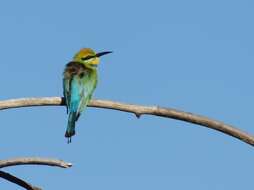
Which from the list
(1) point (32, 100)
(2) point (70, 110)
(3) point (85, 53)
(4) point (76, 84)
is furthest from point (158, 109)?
(3) point (85, 53)

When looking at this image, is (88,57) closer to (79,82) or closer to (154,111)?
(79,82)

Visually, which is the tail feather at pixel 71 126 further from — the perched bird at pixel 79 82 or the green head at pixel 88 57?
the green head at pixel 88 57

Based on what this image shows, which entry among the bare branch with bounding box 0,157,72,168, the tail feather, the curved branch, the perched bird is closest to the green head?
the perched bird

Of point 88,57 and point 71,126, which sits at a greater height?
point 88,57

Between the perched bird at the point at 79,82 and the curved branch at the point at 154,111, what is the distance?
105cm

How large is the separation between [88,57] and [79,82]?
80cm

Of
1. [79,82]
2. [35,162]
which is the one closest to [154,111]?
[35,162]

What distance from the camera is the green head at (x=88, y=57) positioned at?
6.80 metres

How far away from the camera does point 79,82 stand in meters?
6.15

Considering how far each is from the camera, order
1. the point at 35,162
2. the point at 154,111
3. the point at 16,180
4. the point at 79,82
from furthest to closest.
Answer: the point at 79,82, the point at 154,111, the point at 16,180, the point at 35,162

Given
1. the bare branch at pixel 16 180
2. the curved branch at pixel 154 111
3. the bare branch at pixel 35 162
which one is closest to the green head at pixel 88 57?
the curved branch at pixel 154 111

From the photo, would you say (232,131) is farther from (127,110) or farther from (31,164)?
(31,164)

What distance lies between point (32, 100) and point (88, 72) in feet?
8.84

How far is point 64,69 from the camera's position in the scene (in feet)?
20.9
